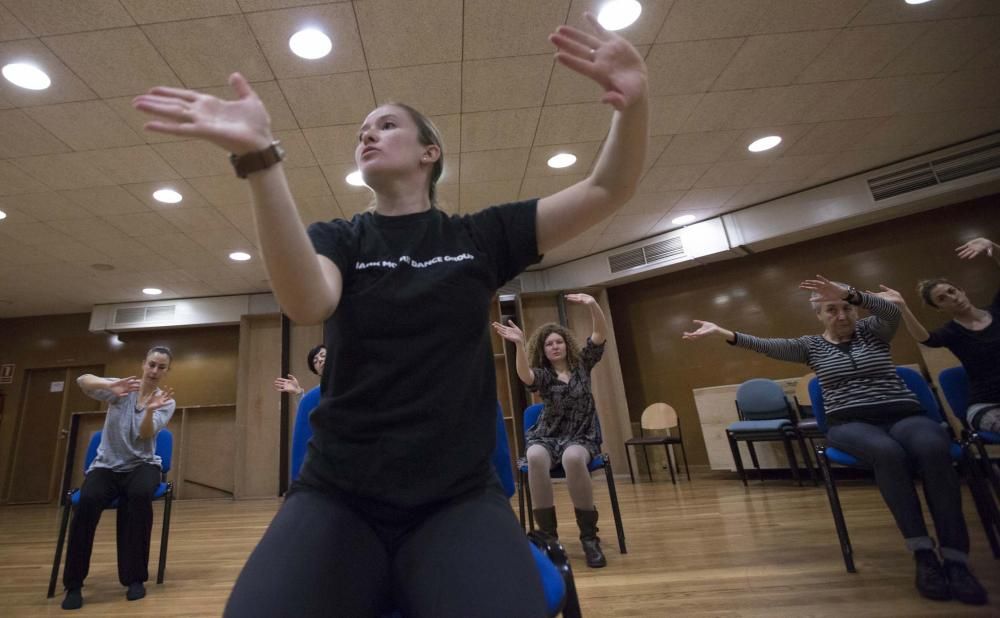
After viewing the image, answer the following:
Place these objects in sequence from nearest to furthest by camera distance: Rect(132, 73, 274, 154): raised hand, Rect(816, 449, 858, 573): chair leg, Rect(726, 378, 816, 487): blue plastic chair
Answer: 1. Rect(132, 73, 274, 154): raised hand
2. Rect(816, 449, 858, 573): chair leg
3. Rect(726, 378, 816, 487): blue plastic chair

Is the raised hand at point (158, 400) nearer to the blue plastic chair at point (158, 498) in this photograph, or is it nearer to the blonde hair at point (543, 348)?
the blue plastic chair at point (158, 498)

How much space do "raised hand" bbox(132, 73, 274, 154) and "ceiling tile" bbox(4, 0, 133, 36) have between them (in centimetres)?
274

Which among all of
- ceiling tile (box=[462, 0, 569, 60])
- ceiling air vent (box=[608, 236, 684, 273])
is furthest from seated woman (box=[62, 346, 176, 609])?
ceiling air vent (box=[608, 236, 684, 273])

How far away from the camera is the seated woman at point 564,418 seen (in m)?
2.40

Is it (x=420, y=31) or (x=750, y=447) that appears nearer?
(x=420, y=31)

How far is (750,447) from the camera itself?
4.72 metres

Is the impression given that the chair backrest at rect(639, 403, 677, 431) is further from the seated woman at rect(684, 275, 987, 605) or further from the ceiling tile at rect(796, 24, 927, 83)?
the ceiling tile at rect(796, 24, 927, 83)

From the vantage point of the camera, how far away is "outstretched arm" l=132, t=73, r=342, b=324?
21.8 inches

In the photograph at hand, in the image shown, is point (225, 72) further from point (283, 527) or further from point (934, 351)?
point (934, 351)

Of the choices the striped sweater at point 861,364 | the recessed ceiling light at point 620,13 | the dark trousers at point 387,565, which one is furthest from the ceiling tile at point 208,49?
the striped sweater at point 861,364

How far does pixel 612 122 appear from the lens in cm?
75

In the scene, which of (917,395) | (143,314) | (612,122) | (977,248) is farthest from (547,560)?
(143,314)

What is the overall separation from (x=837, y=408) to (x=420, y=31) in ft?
9.71

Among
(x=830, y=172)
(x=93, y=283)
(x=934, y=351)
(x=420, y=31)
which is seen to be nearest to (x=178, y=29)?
(x=420, y=31)
